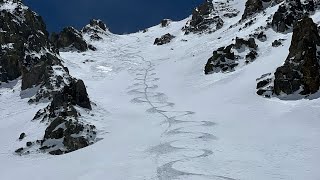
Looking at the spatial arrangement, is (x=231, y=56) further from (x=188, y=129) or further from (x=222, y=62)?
(x=188, y=129)

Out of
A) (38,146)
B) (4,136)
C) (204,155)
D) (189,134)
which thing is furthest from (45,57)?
(204,155)

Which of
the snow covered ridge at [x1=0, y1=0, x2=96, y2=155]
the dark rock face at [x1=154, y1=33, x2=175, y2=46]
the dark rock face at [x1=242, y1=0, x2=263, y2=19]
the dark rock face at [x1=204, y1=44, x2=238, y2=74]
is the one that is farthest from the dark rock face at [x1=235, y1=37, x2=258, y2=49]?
the dark rock face at [x1=154, y1=33, x2=175, y2=46]

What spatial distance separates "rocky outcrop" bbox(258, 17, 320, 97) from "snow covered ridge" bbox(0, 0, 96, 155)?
1627 cm

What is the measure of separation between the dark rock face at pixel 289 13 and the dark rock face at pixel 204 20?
101 ft

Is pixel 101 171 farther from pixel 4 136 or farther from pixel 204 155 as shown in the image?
pixel 4 136

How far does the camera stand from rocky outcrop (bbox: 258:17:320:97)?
35.6 m

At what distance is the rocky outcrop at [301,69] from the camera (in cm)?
3562

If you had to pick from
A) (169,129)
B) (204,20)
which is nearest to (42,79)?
(169,129)

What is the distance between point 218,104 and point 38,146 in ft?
52.2

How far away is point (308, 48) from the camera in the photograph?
36.6 meters

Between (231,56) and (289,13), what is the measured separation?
12251mm

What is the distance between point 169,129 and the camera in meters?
32.8

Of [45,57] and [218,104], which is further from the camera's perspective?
[45,57]

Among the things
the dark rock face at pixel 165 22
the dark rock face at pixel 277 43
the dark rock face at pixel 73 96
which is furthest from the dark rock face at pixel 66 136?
the dark rock face at pixel 165 22
